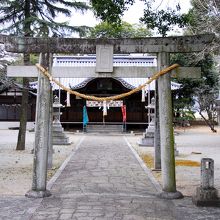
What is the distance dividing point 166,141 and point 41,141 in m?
2.53

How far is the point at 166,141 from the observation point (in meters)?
7.97

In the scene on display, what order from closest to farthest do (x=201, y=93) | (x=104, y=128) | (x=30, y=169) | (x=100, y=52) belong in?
(x=100, y=52) < (x=30, y=169) < (x=104, y=128) < (x=201, y=93)

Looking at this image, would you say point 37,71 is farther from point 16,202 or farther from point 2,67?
point 2,67

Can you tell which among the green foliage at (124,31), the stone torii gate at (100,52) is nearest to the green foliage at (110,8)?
the stone torii gate at (100,52)

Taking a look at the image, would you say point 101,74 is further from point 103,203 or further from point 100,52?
point 103,203

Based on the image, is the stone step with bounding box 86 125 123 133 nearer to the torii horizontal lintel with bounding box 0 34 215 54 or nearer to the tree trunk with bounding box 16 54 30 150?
the tree trunk with bounding box 16 54 30 150

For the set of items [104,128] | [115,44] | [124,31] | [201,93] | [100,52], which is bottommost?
[104,128]

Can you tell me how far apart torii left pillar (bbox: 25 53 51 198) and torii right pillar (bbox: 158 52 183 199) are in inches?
92.3

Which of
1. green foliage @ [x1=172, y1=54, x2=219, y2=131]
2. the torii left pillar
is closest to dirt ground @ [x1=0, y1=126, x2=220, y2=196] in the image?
the torii left pillar

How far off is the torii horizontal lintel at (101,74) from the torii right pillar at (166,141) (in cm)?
30

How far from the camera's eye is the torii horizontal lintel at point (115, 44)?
26.8 feet

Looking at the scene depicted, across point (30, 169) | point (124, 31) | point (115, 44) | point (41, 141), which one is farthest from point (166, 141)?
point (124, 31)

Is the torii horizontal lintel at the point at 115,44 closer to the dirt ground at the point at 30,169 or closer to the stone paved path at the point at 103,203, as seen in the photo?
the stone paved path at the point at 103,203

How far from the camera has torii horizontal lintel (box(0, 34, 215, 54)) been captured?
816cm
